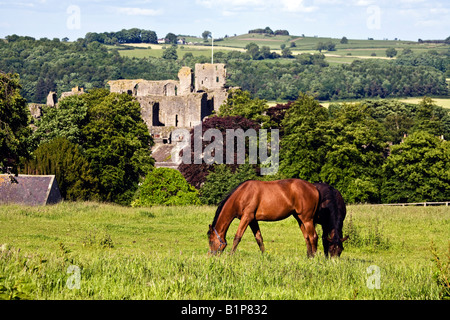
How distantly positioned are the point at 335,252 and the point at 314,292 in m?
5.31

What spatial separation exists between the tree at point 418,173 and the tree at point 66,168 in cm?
2357

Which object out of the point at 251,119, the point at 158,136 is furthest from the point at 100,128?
the point at 158,136

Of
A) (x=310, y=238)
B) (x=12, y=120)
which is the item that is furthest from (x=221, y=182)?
(x=310, y=238)

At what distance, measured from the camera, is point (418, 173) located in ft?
176

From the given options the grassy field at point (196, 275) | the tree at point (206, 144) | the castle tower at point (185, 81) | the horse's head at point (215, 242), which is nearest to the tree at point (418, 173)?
the tree at point (206, 144)

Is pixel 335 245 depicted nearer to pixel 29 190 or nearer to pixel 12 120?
pixel 12 120

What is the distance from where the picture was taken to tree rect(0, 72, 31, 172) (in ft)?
69.8

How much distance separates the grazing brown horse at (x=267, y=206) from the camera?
15461 mm

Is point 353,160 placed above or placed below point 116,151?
below

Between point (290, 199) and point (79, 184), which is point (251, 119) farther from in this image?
point (290, 199)

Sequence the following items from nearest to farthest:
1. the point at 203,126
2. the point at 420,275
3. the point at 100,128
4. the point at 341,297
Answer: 1. the point at 341,297
2. the point at 420,275
3. the point at 100,128
4. the point at 203,126

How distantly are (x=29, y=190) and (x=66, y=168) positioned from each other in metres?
12.8

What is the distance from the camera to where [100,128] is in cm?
5306

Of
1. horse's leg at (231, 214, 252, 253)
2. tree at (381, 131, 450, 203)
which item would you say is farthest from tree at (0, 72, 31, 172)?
tree at (381, 131, 450, 203)
